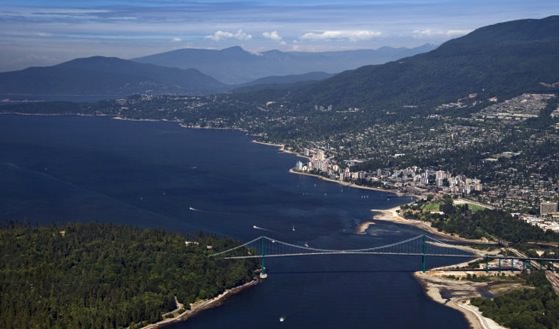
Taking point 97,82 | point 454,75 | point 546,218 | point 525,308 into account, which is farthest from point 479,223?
point 97,82

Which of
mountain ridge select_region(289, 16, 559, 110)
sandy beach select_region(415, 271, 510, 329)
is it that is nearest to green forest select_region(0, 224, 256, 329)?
sandy beach select_region(415, 271, 510, 329)

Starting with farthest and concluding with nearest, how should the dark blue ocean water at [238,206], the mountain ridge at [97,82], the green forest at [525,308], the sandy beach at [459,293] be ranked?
the mountain ridge at [97,82] < the dark blue ocean water at [238,206] < the sandy beach at [459,293] < the green forest at [525,308]

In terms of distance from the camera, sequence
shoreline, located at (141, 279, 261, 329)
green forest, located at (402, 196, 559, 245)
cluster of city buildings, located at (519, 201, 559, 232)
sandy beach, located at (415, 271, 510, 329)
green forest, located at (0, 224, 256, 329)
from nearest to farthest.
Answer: green forest, located at (0, 224, 256, 329) < shoreline, located at (141, 279, 261, 329) < sandy beach, located at (415, 271, 510, 329) < green forest, located at (402, 196, 559, 245) < cluster of city buildings, located at (519, 201, 559, 232)

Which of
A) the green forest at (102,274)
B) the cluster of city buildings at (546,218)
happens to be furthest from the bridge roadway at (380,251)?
the cluster of city buildings at (546,218)

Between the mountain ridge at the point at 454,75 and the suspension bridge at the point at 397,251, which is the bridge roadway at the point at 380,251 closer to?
the suspension bridge at the point at 397,251

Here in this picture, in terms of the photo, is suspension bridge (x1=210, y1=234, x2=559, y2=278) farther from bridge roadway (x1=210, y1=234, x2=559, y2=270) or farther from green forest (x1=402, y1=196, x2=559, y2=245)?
green forest (x1=402, y1=196, x2=559, y2=245)
